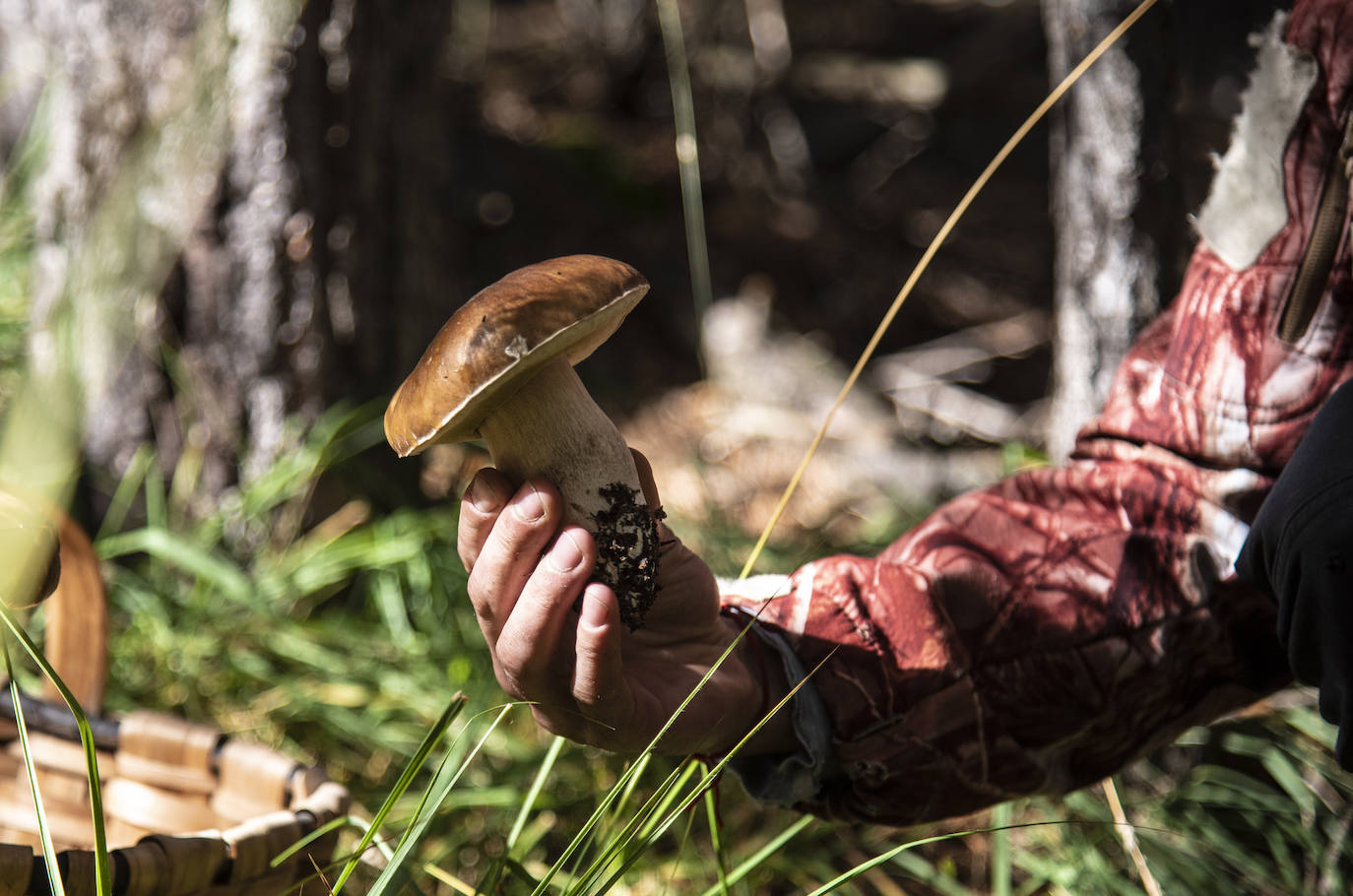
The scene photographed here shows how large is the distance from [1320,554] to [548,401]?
61 centimetres

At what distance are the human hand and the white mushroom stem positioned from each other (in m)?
0.04

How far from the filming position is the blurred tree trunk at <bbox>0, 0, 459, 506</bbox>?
187 cm

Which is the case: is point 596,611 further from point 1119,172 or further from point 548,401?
point 1119,172

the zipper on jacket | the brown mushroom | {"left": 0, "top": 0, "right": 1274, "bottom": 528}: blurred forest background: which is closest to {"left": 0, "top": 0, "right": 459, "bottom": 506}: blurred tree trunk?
{"left": 0, "top": 0, "right": 1274, "bottom": 528}: blurred forest background

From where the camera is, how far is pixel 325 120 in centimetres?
195

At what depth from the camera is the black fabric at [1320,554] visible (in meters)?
0.78

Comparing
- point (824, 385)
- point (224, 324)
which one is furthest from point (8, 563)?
point (824, 385)

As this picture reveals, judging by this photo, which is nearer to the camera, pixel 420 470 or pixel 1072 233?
pixel 1072 233

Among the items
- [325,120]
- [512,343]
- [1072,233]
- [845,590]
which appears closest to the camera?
[512,343]

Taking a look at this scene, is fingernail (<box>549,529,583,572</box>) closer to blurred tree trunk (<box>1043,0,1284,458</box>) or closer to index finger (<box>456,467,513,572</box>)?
index finger (<box>456,467,513,572</box>)

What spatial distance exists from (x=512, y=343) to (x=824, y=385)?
250 cm

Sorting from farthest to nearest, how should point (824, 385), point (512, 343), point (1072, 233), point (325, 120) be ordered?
1. point (824, 385)
2. point (325, 120)
3. point (1072, 233)
4. point (512, 343)

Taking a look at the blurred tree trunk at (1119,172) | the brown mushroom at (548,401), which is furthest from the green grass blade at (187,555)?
the blurred tree trunk at (1119,172)

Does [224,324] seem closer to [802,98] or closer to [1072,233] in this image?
[1072,233]
